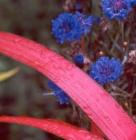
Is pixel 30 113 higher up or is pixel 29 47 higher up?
pixel 29 47

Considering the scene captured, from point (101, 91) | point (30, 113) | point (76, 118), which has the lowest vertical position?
point (30, 113)

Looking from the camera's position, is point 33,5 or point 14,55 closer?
point 14,55

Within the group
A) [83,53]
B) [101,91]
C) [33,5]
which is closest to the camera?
[101,91]

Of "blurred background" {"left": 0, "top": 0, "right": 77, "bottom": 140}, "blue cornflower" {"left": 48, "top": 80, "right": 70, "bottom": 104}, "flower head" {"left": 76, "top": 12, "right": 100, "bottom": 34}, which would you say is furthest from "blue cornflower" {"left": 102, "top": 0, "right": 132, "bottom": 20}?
"blurred background" {"left": 0, "top": 0, "right": 77, "bottom": 140}

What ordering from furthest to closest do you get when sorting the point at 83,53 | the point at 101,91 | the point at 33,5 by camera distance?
the point at 33,5 < the point at 83,53 < the point at 101,91

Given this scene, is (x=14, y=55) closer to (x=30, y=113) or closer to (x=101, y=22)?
(x=101, y=22)

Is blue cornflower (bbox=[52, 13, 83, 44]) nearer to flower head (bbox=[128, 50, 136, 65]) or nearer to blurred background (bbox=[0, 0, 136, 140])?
flower head (bbox=[128, 50, 136, 65])

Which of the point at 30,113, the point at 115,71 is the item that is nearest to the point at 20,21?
the point at 30,113
